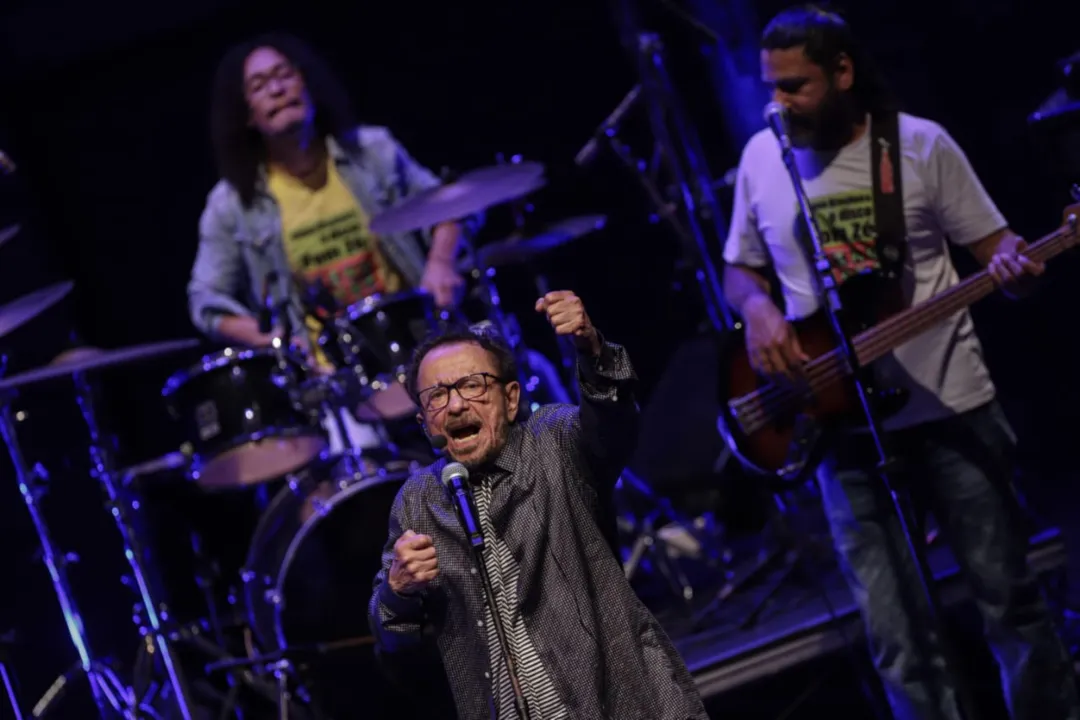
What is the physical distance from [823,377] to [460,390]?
1.56 meters

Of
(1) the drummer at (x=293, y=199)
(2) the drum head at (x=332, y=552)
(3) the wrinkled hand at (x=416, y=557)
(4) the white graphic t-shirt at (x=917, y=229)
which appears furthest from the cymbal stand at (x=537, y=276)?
(3) the wrinkled hand at (x=416, y=557)

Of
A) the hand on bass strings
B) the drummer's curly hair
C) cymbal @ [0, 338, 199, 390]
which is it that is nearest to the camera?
the drummer's curly hair

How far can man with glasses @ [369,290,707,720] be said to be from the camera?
3.16m

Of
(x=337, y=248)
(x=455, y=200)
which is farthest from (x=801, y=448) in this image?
(x=337, y=248)

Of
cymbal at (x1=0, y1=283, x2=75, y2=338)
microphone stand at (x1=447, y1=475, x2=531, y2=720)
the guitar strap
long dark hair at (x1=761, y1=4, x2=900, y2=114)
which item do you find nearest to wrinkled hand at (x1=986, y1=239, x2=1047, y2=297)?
the guitar strap

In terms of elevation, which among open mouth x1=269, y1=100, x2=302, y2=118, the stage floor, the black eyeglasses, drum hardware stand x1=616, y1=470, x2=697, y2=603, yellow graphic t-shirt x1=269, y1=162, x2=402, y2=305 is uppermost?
open mouth x1=269, y1=100, x2=302, y2=118

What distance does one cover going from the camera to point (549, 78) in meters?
7.51

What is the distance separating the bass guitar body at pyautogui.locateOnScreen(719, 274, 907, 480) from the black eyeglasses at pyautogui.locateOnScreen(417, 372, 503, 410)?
1.25 metres

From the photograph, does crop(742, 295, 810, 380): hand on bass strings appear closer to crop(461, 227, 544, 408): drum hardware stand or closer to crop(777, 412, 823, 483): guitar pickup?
crop(777, 412, 823, 483): guitar pickup

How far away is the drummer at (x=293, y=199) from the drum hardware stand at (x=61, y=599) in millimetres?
1013

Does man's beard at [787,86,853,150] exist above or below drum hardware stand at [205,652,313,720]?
above

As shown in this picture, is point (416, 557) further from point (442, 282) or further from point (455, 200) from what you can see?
point (442, 282)

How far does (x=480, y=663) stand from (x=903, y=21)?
3.80 m

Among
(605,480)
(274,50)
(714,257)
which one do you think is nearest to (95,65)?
(274,50)
